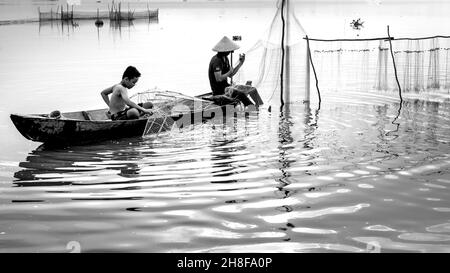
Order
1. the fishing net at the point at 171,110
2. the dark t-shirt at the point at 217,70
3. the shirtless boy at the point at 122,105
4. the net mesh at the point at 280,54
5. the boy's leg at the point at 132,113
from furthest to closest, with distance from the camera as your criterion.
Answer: the net mesh at the point at 280,54 → the dark t-shirt at the point at 217,70 → the fishing net at the point at 171,110 → the boy's leg at the point at 132,113 → the shirtless boy at the point at 122,105

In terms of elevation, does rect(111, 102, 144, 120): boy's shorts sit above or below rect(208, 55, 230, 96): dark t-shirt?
below

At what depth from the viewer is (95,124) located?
401 inches

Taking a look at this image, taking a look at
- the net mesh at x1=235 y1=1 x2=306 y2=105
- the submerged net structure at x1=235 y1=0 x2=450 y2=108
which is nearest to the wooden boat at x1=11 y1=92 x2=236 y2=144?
the net mesh at x1=235 y1=1 x2=306 y2=105

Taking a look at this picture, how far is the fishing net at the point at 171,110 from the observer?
1120 cm

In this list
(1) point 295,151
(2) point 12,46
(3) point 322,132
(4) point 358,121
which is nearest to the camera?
(1) point 295,151

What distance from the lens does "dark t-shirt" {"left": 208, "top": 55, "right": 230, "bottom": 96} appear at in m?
13.3

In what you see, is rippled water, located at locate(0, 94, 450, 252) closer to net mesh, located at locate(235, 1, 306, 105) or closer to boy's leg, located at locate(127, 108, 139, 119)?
boy's leg, located at locate(127, 108, 139, 119)

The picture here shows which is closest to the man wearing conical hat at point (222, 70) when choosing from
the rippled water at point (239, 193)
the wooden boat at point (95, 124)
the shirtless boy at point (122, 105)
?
the wooden boat at point (95, 124)

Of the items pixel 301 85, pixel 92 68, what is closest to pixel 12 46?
pixel 92 68

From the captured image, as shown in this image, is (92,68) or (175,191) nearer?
(175,191)

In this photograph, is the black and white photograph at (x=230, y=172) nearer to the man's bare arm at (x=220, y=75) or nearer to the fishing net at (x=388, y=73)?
the man's bare arm at (x=220, y=75)

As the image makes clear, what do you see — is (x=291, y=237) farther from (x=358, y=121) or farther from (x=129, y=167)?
(x=358, y=121)

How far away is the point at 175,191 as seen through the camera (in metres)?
7.39
